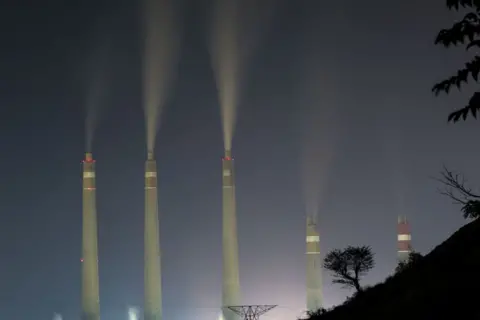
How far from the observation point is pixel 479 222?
21.2 metres

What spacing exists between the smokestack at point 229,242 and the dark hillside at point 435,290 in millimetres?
105247

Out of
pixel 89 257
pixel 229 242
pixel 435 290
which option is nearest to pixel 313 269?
pixel 229 242

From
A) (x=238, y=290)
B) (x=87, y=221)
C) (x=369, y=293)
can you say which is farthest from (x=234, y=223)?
(x=369, y=293)

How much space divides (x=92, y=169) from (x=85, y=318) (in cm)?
1823

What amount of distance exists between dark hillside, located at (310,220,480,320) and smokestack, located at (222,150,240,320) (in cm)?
10525

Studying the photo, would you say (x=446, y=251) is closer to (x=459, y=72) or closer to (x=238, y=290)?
(x=459, y=72)

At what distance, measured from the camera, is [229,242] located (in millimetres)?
127938

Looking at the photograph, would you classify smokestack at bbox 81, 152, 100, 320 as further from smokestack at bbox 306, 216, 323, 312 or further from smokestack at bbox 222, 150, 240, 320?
smokestack at bbox 306, 216, 323, 312

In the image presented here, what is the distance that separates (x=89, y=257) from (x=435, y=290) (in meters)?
110

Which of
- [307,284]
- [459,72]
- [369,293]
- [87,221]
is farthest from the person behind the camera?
[307,284]

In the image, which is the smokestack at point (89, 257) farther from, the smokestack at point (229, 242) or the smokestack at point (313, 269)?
the smokestack at point (313, 269)

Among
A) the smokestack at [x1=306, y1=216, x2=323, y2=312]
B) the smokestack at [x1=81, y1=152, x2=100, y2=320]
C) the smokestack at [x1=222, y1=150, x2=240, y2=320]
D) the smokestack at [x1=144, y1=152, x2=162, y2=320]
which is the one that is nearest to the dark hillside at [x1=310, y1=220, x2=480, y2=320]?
the smokestack at [x1=81, y1=152, x2=100, y2=320]

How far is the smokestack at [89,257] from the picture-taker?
124938 millimetres

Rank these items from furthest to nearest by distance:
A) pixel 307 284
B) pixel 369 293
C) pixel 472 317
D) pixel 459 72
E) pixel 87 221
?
pixel 307 284 < pixel 87 221 < pixel 369 293 < pixel 459 72 < pixel 472 317
